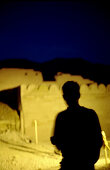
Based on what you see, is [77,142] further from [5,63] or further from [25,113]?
[5,63]

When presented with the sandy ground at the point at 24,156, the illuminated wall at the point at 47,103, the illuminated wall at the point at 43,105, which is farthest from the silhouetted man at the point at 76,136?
the illuminated wall at the point at 47,103

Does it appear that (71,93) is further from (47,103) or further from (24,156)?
(47,103)

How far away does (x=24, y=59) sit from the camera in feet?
88.7

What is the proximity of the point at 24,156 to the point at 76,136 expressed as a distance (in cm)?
669

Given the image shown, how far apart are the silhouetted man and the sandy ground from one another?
15.9ft

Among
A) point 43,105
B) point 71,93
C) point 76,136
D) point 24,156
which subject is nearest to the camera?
point 76,136

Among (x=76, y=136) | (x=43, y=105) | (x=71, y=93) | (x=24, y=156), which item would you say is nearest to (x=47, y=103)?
(x=43, y=105)

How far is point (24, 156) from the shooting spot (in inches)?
318

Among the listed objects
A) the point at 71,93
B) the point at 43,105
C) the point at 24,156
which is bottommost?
the point at 24,156

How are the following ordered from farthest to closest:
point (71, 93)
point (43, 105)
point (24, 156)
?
point (43, 105) → point (24, 156) → point (71, 93)

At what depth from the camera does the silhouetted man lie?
6.22 feet

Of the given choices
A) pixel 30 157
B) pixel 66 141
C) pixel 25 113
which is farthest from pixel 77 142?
pixel 25 113

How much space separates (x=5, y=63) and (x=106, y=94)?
15104mm

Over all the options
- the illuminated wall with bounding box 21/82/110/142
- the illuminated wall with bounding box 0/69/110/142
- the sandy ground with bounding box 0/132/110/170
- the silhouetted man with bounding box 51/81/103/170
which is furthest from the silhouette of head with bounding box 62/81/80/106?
the illuminated wall with bounding box 0/69/110/142
